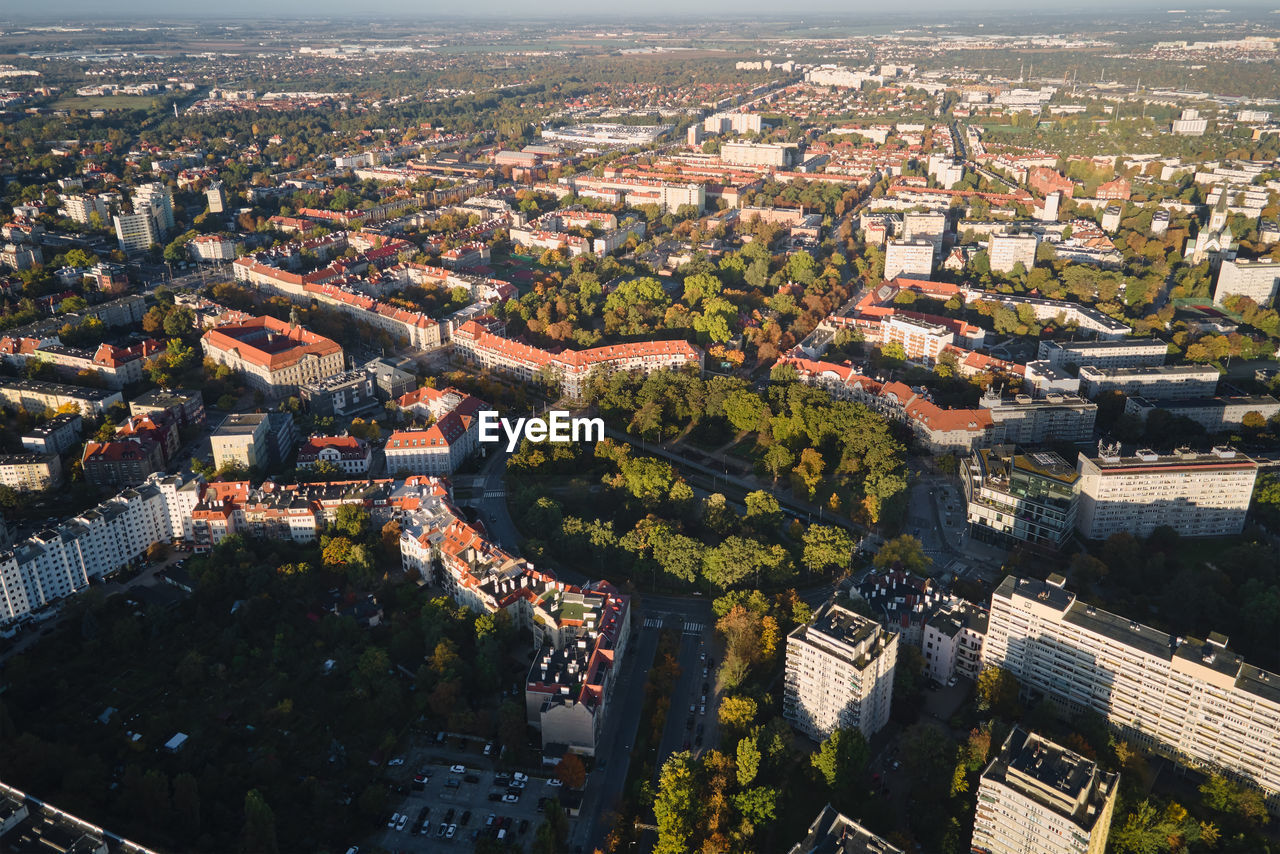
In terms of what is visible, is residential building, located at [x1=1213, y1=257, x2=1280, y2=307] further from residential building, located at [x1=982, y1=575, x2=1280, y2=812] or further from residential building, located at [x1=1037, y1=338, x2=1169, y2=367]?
residential building, located at [x1=982, y1=575, x2=1280, y2=812]

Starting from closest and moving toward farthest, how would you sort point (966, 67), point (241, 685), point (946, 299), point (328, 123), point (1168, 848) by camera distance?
point (1168, 848) → point (241, 685) → point (946, 299) → point (328, 123) → point (966, 67)

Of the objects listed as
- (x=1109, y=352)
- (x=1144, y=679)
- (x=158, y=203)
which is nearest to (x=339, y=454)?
(x=1144, y=679)

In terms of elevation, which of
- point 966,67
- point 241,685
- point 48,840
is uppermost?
point 966,67

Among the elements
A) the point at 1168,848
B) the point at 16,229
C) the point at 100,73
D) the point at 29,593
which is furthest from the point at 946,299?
the point at 100,73

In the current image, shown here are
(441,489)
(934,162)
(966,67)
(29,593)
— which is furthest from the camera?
(966,67)

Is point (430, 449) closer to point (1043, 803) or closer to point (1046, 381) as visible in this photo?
point (1043, 803)

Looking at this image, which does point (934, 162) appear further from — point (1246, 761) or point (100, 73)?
point (100, 73)
